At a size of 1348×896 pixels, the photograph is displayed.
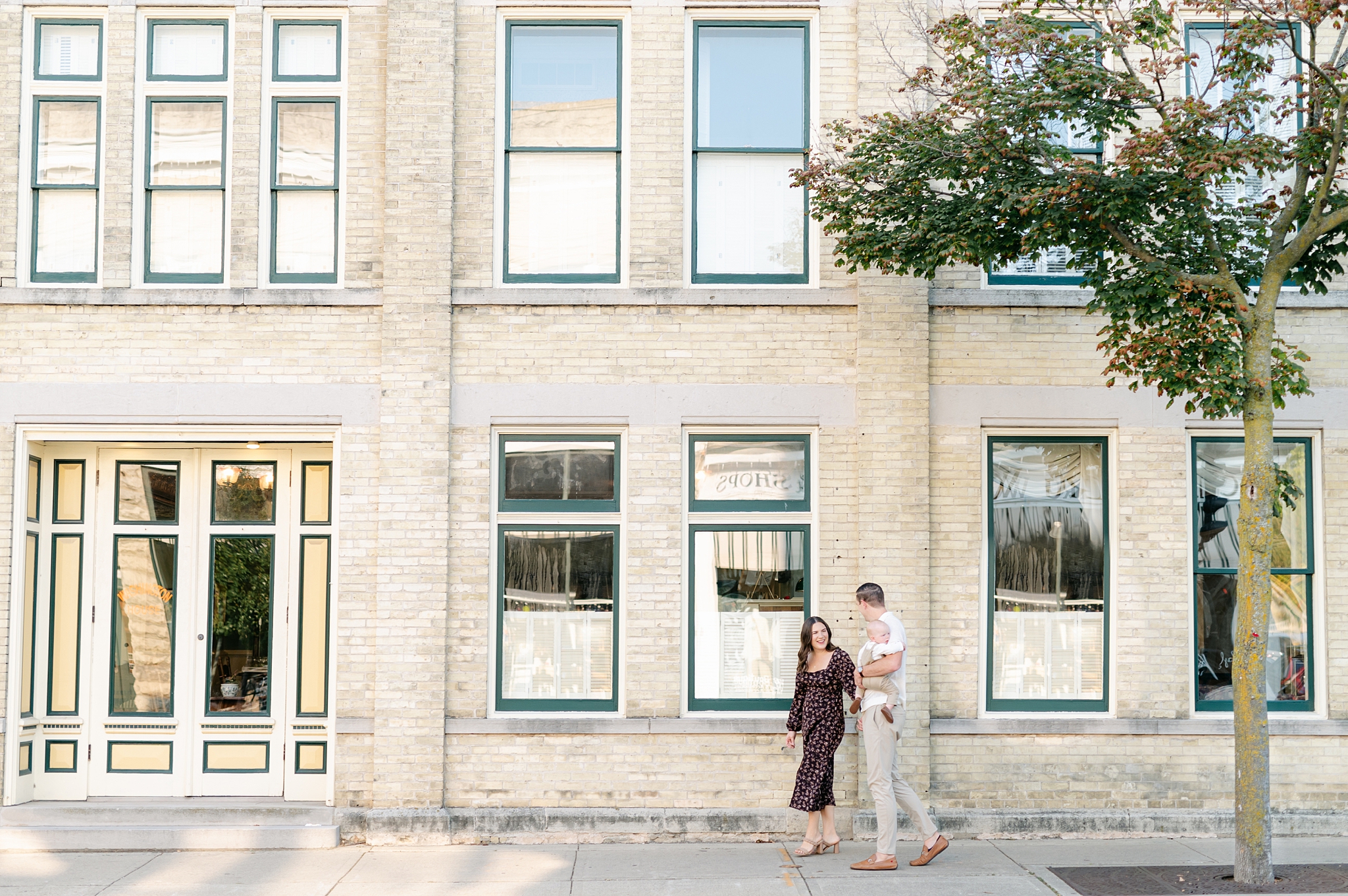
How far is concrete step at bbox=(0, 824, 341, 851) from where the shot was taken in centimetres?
931

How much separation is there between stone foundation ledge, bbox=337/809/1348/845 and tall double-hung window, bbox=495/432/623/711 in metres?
0.93

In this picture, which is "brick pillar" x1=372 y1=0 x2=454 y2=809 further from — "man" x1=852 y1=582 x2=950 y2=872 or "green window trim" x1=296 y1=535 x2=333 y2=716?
"man" x1=852 y1=582 x2=950 y2=872

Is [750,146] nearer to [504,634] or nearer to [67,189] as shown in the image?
[504,634]

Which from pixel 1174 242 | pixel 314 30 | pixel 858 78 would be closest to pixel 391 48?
pixel 314 30

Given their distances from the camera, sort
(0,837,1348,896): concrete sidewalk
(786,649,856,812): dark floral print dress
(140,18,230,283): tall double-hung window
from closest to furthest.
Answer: (0,837,1348,896): concrete sidewalk
(786,649,856,812): dark floral print dress
(140,18,230,283): tall double-hung window

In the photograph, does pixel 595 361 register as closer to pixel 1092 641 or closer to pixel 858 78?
pixel 858 78

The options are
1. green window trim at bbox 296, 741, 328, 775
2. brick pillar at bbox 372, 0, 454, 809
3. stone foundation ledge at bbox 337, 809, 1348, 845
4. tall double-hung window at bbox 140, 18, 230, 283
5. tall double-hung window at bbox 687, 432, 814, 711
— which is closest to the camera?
stone foundation ledge at bbox 337, 809, 1348, 845

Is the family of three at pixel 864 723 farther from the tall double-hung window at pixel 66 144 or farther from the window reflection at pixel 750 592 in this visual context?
the tall double-hung window at pixel 66 144

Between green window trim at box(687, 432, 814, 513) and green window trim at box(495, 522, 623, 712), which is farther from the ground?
green window trim at box(687, 432, 814, 513)

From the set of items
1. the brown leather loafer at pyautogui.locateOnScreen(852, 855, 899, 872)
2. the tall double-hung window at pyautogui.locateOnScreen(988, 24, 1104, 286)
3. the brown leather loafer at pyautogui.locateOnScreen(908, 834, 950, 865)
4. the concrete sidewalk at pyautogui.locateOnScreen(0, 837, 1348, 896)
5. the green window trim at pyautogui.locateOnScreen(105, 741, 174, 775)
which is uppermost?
the tall double-hung window at pyautogui.locateOnScreen(988, 24, 1104, 286)

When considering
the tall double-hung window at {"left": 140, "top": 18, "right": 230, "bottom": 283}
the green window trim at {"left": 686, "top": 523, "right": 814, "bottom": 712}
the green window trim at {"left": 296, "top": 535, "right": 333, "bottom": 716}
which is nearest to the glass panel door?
the green window trim at {"left": 296, "top": 535, "right": 333, "bottom": 716}

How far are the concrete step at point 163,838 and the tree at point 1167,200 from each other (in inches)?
246

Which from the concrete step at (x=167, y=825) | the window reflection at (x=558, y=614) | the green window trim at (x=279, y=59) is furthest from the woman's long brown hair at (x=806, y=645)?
the green window trim at (x=279, y=59)

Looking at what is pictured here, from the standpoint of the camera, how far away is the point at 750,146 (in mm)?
10141
